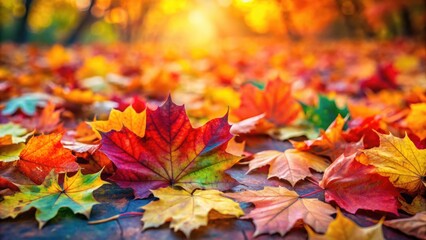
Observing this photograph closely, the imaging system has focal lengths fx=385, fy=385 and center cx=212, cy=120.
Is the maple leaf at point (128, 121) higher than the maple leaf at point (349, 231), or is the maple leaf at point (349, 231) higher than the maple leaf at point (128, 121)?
the maple leaf at point (128, 121)

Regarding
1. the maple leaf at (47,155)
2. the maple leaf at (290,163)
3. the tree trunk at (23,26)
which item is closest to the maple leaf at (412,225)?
the maple leaf at (290,163)

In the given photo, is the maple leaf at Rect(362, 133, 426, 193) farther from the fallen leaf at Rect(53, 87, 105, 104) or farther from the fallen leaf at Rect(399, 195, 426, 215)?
the fallen leaf at Rect(53, 87, 105, 104)

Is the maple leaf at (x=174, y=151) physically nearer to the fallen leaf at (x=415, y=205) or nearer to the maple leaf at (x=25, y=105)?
the fallen leaf at (x=415, y=205)

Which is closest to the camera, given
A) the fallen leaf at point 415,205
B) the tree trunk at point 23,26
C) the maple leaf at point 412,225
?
the maple leaf at point 412,225

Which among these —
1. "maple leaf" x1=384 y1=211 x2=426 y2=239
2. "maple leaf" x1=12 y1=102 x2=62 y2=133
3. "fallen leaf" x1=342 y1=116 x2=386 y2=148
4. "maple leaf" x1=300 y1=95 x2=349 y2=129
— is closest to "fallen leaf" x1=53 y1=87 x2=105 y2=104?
"maple leaf" x1=12 y1=102 x2=62 y2=133

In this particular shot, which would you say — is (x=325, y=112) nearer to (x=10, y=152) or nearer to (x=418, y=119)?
(x=418, y=119)

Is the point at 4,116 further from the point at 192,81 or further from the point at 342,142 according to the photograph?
the point at 192,81
